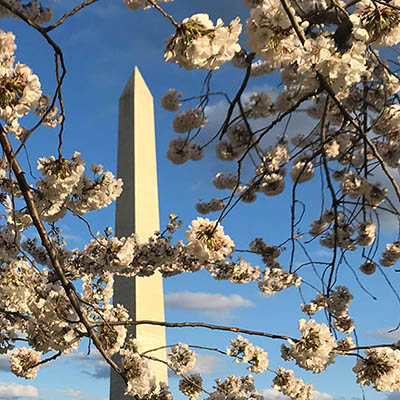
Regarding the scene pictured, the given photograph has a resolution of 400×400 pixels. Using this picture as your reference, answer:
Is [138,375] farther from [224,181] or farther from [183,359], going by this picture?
[224,181]

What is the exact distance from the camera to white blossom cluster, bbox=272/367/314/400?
7.99 feet

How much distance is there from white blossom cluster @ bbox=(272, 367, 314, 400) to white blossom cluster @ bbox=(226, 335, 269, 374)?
9 cm

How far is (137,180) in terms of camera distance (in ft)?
17.9

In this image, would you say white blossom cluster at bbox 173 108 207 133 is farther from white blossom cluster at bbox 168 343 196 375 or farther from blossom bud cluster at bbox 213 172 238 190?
white blossom cluster at bbox 168 343 196 375

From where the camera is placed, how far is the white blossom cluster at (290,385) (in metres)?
2.44

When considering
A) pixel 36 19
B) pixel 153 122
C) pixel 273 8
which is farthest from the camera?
pixel 153 122

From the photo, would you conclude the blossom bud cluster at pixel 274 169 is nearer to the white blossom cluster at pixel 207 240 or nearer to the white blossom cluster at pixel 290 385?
the white blossom cluster at pixel 290 385

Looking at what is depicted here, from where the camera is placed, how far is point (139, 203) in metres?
5.34

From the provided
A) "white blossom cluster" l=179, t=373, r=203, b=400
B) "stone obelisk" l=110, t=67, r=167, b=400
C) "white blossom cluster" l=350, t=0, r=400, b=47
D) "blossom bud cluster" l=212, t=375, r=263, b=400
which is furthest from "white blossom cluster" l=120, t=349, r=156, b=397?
"stone obelisk" l=110, t=67, r=167, b=400

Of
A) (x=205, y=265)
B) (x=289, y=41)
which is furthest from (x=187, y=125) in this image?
(x=289, y=41)

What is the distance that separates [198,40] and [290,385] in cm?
181

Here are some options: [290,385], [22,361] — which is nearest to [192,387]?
[290,385]

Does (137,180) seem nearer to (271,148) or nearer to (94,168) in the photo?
(271,148)

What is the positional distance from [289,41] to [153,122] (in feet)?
15.0
